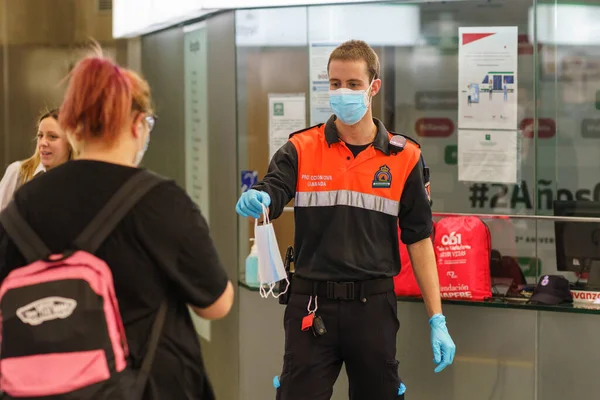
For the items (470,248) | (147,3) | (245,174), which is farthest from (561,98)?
(147,3)

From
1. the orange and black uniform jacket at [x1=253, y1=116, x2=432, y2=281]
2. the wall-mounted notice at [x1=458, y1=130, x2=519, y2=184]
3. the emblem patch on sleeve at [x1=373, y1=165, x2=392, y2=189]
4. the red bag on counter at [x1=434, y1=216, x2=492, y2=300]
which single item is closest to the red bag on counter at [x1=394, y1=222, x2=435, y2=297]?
the red bag on counter at [x1=434, y1=216, x2=492, y2=300]

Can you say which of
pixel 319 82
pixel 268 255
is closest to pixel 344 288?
pixel 268 255

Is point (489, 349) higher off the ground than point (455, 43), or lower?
lower

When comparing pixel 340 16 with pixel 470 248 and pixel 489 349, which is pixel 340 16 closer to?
pixel 470 248

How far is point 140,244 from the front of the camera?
6.82 feet

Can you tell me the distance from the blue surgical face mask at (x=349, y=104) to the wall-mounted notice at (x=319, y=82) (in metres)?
1.08

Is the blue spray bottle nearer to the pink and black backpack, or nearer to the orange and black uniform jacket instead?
the orange and black uniform jacket

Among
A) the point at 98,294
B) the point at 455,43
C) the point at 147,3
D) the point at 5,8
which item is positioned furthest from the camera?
the point at 5,8

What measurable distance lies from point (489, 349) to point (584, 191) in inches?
30.6

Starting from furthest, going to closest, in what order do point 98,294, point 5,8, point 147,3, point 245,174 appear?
point 5,8
point 147,3
point 245,174
point 98,294

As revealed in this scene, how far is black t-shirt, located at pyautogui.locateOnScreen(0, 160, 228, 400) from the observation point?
6.79 feet

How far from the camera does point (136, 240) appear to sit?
2078mm

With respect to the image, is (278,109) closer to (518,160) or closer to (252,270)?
(252,270)

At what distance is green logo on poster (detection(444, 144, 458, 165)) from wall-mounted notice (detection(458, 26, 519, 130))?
0.12m
